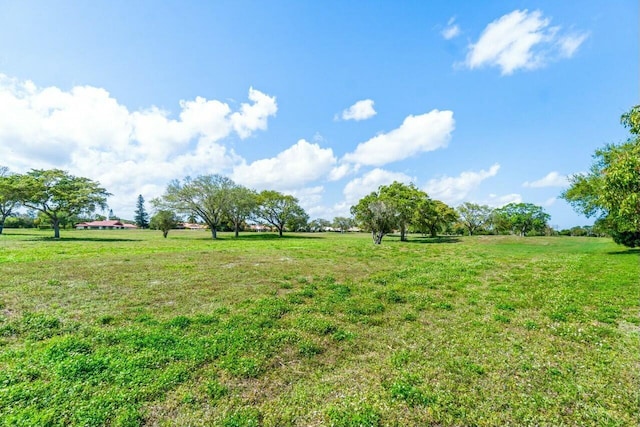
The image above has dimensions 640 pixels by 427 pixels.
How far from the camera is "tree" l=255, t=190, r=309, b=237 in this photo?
2368 inches

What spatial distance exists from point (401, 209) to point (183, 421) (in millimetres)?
40480

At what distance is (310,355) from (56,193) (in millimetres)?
52032

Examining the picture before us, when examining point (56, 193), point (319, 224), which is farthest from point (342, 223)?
point (56, 193)

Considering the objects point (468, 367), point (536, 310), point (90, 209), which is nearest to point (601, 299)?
point (536, 310)

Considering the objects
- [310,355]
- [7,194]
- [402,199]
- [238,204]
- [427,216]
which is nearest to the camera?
[310,355]

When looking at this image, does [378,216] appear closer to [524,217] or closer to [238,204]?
[238,204]

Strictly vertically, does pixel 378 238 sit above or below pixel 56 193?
below

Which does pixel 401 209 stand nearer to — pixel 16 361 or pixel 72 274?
pixel 72 274

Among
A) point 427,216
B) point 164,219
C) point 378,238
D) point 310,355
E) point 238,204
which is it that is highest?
point 238,204

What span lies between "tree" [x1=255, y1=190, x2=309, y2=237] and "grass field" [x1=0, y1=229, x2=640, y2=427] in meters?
49.8

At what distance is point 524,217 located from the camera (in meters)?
76.8

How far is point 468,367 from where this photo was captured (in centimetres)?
511

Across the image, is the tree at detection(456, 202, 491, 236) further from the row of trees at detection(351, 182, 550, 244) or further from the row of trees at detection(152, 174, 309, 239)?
the row of trees at detection(152, 174, 309, 239)

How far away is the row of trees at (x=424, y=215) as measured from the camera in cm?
3897
